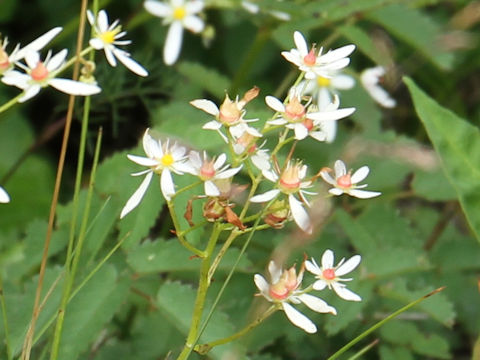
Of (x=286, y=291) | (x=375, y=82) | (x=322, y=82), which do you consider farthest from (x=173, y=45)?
(x=286, y=291)

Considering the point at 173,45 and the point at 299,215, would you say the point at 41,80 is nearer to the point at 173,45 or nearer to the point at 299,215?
the point at 299,215

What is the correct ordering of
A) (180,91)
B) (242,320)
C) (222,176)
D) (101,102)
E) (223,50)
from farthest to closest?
(223,50) < (180,91) < (101,102) < (242,320) < (222,176)

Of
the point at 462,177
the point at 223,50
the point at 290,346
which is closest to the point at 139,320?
the point at 290,346

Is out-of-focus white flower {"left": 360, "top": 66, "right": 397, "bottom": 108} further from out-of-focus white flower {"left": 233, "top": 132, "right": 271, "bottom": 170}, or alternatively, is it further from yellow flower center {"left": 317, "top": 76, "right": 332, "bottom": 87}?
out-of-focus white flower {"left": 233, "top": 132, "right": 271, "bottom": 170}

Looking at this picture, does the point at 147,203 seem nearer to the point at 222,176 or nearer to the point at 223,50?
the point at 222,176

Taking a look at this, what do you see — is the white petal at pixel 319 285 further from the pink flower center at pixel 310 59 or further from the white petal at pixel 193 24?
the white petal at pixel 193 24

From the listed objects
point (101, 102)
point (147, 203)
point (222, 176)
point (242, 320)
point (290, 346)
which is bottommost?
point (290, 346)
